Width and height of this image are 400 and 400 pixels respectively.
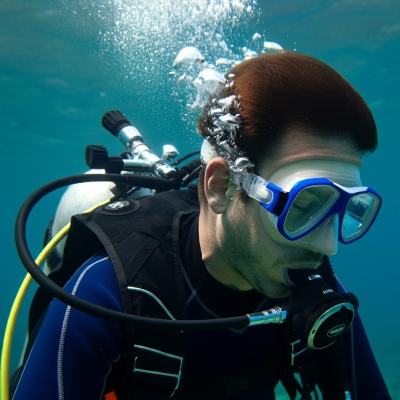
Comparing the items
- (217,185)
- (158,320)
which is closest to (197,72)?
(217,185)

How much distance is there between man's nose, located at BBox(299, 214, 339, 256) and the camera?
1.94m

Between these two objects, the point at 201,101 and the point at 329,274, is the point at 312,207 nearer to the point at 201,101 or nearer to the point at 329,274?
the point at 329,274

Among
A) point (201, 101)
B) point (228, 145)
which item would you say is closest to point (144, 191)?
point (201, 101)

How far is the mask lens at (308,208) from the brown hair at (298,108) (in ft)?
0.86

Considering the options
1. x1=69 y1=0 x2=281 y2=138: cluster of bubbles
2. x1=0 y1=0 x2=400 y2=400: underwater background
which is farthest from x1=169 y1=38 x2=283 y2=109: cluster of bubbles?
x1=69 y1=0 x2=281 y2=138: cluster of bubbles

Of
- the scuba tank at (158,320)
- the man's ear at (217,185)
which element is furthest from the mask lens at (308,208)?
the man's ear at (217,185)

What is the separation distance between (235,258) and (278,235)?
1.05 feet

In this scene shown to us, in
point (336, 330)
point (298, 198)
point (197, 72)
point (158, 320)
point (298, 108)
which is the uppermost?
point (197, 72)

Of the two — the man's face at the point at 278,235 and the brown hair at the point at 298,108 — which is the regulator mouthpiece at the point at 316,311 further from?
the brown hair at the point at 298,108

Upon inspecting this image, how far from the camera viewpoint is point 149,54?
490 inches

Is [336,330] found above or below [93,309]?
below

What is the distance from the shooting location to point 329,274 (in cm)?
235

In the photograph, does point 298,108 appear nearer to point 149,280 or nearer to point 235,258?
point 235,258

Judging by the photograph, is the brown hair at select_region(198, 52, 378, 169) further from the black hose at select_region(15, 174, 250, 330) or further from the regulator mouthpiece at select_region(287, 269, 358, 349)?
the black hose at select_region(15, 174, 250, 330)
